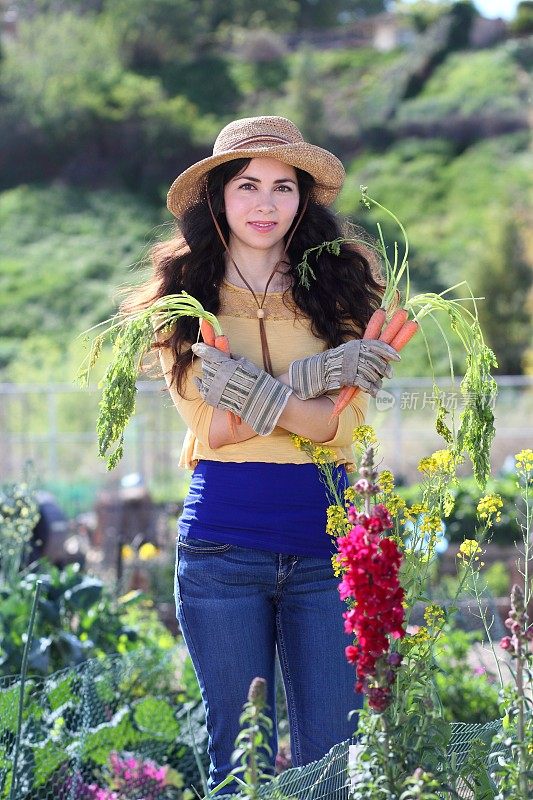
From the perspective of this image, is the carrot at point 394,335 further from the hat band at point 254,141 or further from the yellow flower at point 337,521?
the hat band at point 254,141

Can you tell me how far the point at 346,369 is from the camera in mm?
2115

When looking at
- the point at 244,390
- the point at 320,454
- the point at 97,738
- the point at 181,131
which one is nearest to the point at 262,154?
the point at 244,390

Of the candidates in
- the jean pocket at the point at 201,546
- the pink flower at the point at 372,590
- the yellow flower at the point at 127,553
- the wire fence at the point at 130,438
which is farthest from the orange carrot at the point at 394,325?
the wire fence at the point at 130,438

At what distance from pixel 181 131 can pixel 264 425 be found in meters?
36.1

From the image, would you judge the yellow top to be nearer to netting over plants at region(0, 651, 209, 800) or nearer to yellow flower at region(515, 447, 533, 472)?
yellow flower at region(515, 447, 533, 472)

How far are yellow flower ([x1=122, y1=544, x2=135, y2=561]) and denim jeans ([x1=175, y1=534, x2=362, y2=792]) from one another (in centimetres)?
302

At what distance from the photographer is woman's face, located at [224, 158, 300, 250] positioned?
2271 millimetres

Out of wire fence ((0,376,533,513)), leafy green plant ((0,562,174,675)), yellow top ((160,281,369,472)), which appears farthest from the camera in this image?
wire fence ((0,376,533,513))

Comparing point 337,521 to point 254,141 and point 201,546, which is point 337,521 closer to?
→ point 201,546

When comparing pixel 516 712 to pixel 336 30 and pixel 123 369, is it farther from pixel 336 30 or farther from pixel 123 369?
pixel 336 30

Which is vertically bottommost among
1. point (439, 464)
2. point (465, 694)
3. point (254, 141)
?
point (465, 694)

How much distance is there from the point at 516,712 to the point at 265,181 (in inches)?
41.7

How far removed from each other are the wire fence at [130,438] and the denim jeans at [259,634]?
6.40 m

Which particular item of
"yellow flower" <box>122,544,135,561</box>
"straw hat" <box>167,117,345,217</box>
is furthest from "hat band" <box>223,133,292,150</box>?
"yellow flower" <box>122,544,135,561</box>
